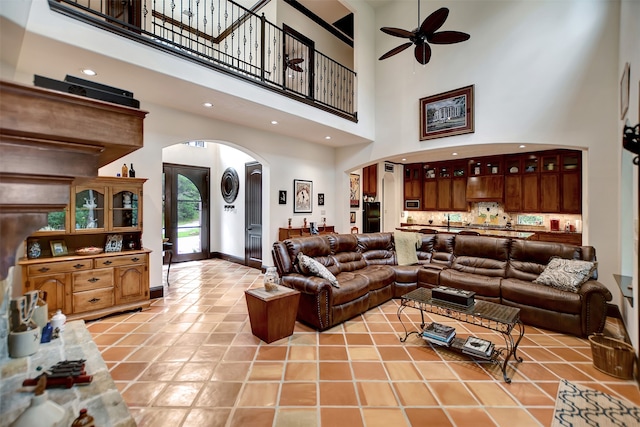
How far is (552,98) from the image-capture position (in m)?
4.48

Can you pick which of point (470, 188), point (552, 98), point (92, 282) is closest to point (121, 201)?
point (92, 282)

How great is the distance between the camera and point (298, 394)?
2186 millimetres

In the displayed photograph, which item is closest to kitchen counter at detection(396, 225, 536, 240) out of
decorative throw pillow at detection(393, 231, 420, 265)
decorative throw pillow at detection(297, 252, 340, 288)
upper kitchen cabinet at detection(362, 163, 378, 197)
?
upper kitchen cabinet at detection(362, 163, 378, 197)

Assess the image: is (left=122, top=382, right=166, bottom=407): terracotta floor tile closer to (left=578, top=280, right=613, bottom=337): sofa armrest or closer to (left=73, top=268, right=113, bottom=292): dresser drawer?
(left=73, top=268, right=113, bottom=292): dresser drawer

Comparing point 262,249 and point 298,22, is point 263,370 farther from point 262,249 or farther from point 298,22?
point 298,22

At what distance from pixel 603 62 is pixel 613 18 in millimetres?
584

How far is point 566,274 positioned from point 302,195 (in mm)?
4771

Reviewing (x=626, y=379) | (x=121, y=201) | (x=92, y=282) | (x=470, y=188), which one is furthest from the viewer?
(x=470, y=188)

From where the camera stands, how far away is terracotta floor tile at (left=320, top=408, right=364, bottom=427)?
1888 mm

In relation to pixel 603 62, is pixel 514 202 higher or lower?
lower

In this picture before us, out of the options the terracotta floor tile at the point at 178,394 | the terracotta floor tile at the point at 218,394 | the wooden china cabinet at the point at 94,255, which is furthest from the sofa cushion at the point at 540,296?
the wooden china cabinet at the point at 94,255

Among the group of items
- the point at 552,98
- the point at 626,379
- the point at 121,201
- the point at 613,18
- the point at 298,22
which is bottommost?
the point at 626,379

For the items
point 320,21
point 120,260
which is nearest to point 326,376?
point 120,260

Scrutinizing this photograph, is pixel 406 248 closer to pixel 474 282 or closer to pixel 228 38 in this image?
pixel 474 282
